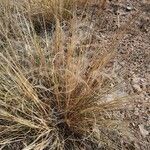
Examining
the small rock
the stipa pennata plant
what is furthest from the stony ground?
the stipa pennata plant

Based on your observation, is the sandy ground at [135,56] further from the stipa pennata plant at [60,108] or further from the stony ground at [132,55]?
the stipa pennata plant at [60,108]

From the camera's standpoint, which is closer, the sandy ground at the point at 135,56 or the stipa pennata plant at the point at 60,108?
the stipa pennata plant at the point at 60,108

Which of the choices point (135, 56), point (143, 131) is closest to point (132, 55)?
point (135, 56)

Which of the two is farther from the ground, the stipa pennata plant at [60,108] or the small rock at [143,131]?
the stipa pennata plant at [60,108]

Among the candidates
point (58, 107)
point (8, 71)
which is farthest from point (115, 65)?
point (8, 71)

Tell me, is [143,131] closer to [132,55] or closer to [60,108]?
[60,108]

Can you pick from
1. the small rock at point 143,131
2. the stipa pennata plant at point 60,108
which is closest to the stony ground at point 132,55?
the small rock at point 143,131

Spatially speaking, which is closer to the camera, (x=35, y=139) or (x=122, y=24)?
(x=35, y=139)

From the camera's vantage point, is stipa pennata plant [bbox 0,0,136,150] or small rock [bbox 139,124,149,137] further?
small rock [bbox 139,124,149,137]

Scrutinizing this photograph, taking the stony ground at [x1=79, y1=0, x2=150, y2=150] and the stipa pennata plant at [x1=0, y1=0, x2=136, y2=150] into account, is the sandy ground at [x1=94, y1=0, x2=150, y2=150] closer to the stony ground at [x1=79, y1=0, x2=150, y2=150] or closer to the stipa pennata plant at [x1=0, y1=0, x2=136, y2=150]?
the stony ground at [x1=79, y1=0, x2=150, y2=150]

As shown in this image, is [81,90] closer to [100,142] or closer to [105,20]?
[100,142]

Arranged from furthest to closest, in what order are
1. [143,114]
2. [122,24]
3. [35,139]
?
[122,24]
[143,114]
[35,139]
